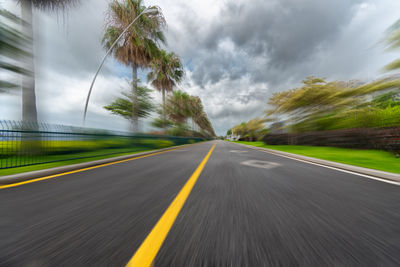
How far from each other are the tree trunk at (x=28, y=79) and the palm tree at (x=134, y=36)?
6.57m

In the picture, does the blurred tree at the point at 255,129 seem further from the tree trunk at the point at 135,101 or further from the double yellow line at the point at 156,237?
the double yellow line at the point at 156,237

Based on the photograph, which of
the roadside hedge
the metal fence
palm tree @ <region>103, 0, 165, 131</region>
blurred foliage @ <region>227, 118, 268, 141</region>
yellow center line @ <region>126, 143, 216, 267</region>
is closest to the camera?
yellow center line @ <region>126, 143, 216, 267</region>

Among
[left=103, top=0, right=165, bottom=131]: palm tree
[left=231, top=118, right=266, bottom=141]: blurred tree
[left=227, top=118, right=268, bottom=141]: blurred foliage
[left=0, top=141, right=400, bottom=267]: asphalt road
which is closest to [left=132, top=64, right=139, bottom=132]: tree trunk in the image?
[left=103, top=0, right=165, bottom=131]: palm tree

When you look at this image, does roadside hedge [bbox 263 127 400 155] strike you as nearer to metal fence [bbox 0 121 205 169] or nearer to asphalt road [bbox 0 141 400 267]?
asphalt road [bbox 0 141 400 267]

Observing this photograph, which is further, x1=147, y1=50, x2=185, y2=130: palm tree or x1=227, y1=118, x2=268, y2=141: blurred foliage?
x1=227, y1=118, x2=268, y2=141: blurred foliage

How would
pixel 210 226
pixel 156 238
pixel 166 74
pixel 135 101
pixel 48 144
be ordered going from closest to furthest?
1. pixel 156 238
2. pixel 210 226
3. pixel 48 144
4. pixel 135 101
5. pixel 166 74

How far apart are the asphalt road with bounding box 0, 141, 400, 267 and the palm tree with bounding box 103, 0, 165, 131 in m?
12.0

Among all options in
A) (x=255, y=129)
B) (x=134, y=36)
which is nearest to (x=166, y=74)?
(x=134, y=36)

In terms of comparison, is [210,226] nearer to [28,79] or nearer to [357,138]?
[28,79]

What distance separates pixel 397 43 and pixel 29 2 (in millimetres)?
17214

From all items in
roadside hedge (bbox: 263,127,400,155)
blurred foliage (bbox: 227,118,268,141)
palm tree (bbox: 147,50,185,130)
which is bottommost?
roadside hedge (bbox: 263,127,400,155)

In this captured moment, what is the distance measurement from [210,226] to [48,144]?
6.74 metres

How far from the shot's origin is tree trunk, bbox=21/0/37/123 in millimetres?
6609

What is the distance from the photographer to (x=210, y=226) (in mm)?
1549
